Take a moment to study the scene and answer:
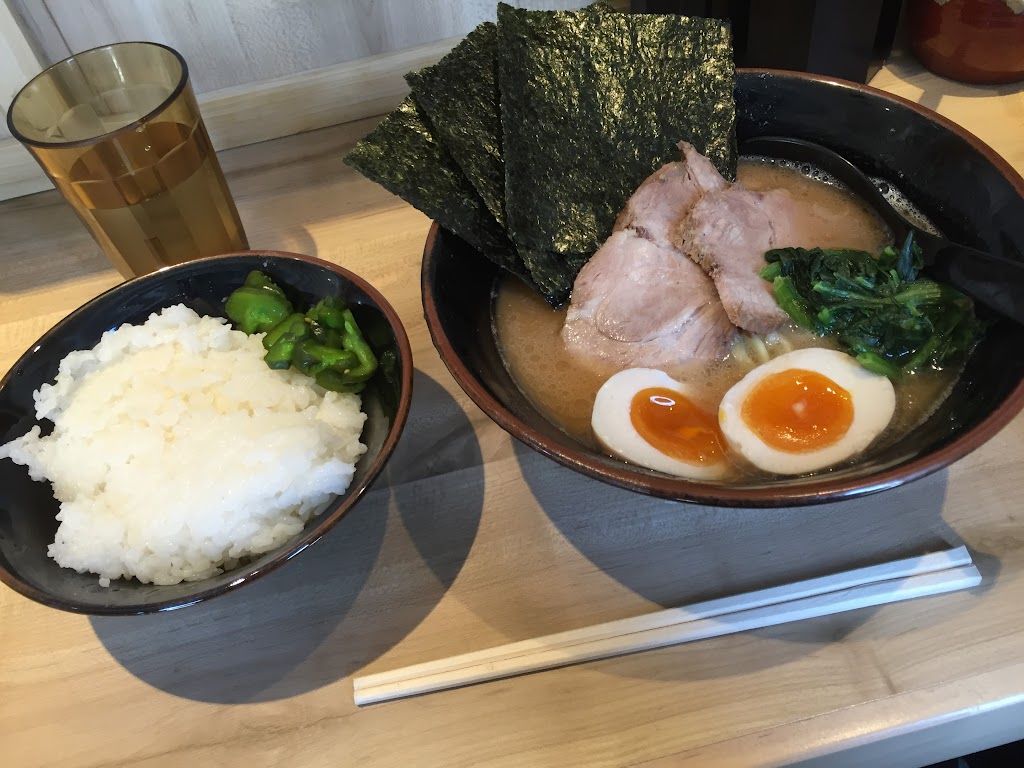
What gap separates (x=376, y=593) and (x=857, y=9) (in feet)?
4.45

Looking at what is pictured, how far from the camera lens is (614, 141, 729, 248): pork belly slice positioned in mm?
1124

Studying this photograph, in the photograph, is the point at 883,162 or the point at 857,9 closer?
the point at 883,162

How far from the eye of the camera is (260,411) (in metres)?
0.98

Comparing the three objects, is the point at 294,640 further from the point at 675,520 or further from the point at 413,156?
the point at 413,156

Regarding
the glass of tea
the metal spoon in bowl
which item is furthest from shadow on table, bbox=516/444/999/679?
the glass of tea

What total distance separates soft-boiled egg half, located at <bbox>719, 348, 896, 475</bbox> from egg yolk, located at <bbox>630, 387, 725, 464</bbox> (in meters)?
0.02

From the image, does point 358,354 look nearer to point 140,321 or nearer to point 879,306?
point 140,321

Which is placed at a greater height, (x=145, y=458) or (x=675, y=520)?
(x=145, y=458)

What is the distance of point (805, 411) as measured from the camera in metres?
0.95

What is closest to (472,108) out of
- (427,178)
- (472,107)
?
(472,107)

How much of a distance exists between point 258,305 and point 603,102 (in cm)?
63

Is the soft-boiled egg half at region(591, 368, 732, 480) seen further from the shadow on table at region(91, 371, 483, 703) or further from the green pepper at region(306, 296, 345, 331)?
the green pepper at region(306, 296, 345, 331)

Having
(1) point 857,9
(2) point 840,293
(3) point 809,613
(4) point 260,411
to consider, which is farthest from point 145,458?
(1) point 857,9

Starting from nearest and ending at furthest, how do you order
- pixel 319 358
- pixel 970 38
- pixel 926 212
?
1. pixel 319 358
2. pixel 926 212
3. pixel 970 38
